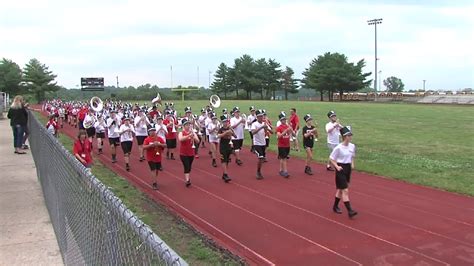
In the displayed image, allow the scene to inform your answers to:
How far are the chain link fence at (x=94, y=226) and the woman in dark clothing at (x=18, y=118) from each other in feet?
29.8

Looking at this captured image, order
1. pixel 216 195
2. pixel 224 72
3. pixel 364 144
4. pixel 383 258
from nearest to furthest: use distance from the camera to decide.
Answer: pixel 383 258 < pixel 216 195 < pixel 364 144 < pixel 224 72

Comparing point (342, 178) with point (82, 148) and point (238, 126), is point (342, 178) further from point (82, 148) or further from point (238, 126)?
point (238, 126)

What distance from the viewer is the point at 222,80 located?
103 m

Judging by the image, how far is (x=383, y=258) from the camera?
7.54 metres

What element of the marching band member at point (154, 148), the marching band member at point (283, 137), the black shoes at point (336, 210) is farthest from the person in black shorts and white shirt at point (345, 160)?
the marching band member at point (154, 148)

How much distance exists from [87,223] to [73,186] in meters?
0.88

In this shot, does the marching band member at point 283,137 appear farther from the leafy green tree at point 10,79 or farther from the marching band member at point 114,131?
the leafy green tree at point 10,79

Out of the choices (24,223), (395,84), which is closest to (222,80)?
(395,84)

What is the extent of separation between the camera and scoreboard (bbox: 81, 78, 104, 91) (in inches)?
2527

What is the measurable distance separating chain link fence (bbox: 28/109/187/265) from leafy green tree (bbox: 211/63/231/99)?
95.5m

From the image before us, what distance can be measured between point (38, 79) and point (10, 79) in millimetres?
5208

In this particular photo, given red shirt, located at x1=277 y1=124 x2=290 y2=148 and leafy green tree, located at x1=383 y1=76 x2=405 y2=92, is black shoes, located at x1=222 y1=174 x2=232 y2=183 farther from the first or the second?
leafy green tree, located at x1=383 y1=76 x2=405 y2=92

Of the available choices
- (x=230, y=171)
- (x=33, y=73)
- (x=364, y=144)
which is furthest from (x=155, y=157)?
(x=33, y=73)

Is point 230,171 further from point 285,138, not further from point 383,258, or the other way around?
point 383,258
